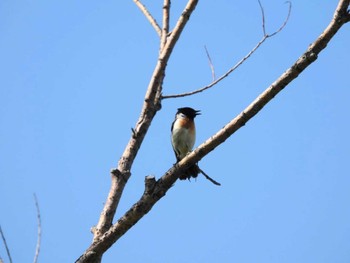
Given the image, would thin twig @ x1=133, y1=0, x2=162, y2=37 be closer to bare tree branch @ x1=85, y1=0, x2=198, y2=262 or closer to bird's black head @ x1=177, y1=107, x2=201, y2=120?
bare tree branch @ x1=85, y1=0, x2=198, y2=262

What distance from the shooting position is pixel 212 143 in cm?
340

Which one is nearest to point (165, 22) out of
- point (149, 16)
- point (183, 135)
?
point (149, 16)

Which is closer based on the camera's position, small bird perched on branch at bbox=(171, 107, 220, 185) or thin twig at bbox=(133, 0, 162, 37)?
thin twig at bbox=(133, 0, 162, 37)

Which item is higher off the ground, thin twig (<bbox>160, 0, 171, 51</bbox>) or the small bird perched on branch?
the small bird perched on branch

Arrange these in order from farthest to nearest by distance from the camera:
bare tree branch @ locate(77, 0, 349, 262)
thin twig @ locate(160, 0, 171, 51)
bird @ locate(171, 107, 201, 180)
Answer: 1. bird @ locate(171, 107, 201, 180)
2. thin twig @ locate(160, 0, 171, 51)
3. bare tree branch @ locate(77, 0, 349, 262)

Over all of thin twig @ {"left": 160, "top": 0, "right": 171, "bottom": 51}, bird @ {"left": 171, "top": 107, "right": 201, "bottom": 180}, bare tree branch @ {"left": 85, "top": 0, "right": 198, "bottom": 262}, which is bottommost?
bare tree branch @ {"left": 85, "top": 0, "right": 198, "bottom": 262}

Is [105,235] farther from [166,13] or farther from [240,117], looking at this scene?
[166,13]

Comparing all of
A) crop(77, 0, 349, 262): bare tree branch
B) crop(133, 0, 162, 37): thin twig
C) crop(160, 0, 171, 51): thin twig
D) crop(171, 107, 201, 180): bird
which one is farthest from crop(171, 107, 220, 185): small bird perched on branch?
crop(77, 0, 349, 262): bare tree branch

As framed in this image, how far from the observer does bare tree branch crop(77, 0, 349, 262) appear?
3131 millimetres

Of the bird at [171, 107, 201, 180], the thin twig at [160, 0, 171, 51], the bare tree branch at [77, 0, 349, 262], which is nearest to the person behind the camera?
the bare tree branch at [77, 0, 349, 262]

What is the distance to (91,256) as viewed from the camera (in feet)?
10.8

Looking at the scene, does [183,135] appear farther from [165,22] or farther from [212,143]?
[212,143]

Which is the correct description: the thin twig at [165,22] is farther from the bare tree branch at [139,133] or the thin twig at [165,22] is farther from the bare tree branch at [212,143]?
the bare tree branch at [212,143]

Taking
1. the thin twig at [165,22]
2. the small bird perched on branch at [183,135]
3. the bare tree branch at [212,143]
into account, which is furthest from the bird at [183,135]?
the bare tree branch at [212,143]
